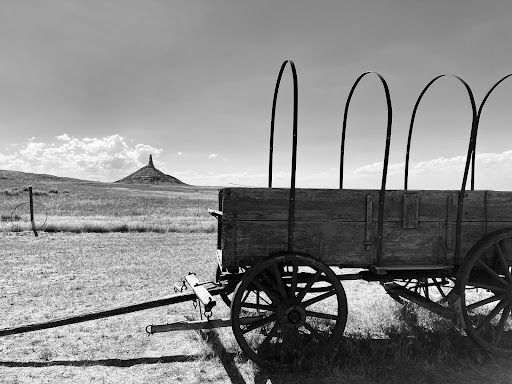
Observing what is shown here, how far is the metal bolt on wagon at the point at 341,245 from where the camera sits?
393 centimetres

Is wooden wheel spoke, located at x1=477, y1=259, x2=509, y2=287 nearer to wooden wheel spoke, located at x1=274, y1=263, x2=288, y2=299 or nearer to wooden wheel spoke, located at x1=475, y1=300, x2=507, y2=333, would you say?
wooden wheel spoke, located at x1=475, y1=300, x2=507, y2=333

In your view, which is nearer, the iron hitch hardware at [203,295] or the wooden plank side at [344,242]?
the iron hitch hardware at [203,295]

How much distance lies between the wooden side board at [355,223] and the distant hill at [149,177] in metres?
112

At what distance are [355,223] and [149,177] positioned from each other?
117 meters

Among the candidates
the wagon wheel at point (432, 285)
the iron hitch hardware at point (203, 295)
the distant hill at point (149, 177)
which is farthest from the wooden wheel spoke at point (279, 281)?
the distant hill at point (149, 177)

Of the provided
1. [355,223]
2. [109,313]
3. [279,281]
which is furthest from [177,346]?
[355,223]

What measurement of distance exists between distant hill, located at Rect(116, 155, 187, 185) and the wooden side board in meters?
112

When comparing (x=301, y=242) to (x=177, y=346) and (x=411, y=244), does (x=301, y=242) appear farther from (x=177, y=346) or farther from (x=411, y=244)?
(x=177, y=346)

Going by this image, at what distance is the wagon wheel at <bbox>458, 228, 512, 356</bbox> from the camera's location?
4098mm

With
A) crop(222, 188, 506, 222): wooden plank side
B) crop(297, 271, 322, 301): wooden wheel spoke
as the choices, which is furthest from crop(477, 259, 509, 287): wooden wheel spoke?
crop(297, 271, 322, 301): wooden wheel spoke

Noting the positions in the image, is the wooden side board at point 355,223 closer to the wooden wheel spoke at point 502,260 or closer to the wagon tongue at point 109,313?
the wooden wheel spoke at point 502,260

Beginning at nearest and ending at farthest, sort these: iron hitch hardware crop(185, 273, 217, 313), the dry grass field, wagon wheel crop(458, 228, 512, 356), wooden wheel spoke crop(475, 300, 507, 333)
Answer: iron hitch hardware crop(185, 273, 217, 313) → the dry grass field → wagon wheel crop(458, 228, 512, 356) → wooden wheel spoke crop(475, 300, 507, 333)

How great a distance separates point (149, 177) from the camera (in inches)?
4599

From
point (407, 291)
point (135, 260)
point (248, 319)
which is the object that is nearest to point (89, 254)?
point (135, 260)
